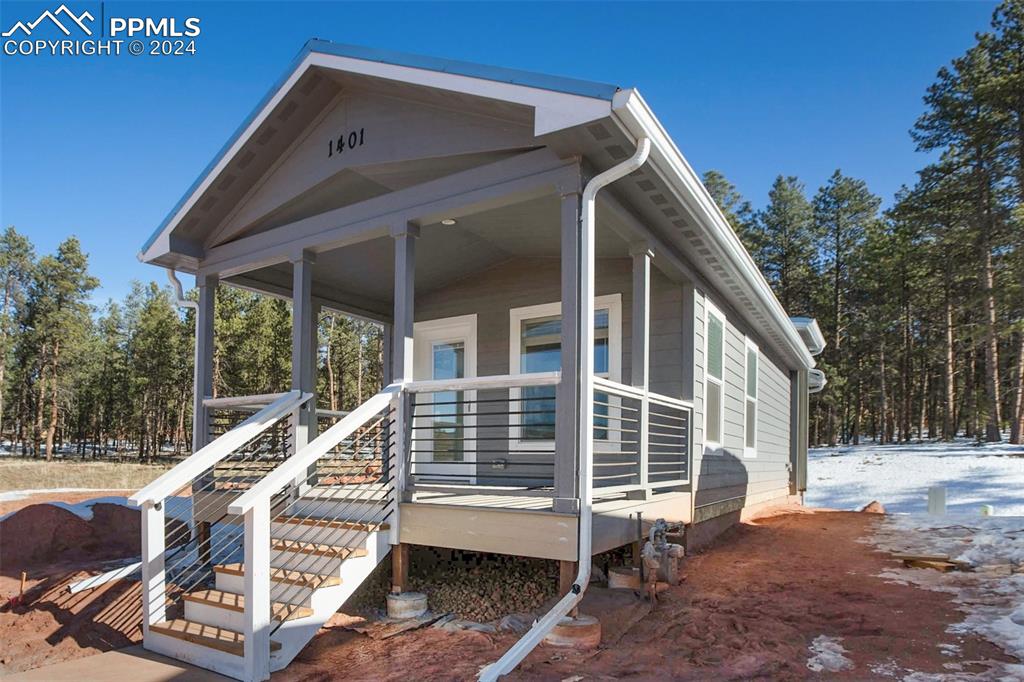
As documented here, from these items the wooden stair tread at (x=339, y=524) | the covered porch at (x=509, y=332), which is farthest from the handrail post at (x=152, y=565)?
the covered porch at (x=509, y=332)

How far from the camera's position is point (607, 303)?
706 cm

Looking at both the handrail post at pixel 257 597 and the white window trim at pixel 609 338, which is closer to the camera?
the handrail post at pixel 257 597

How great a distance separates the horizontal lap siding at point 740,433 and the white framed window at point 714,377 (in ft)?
0.49

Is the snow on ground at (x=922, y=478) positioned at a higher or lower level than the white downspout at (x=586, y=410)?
lower

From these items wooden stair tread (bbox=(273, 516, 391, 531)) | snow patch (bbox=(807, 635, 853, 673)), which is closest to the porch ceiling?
wooden stair tread (bbox=(273, 516, 391, 531))

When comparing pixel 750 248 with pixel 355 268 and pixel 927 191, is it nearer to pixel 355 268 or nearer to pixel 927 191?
pixel 927 191

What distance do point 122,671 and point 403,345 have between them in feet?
9.00

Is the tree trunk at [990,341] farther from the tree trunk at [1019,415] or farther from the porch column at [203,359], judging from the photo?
the porch column at [203,359]

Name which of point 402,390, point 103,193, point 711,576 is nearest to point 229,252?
point 402,390

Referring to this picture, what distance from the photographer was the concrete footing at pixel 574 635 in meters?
4.00

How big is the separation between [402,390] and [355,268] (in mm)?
2837

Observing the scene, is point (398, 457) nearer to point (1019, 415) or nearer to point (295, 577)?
point (295, 577)

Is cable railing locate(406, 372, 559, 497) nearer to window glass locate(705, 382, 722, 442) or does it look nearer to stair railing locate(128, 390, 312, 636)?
stair railing locate(128, 390, 312, 636)

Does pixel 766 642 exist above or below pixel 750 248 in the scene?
below
